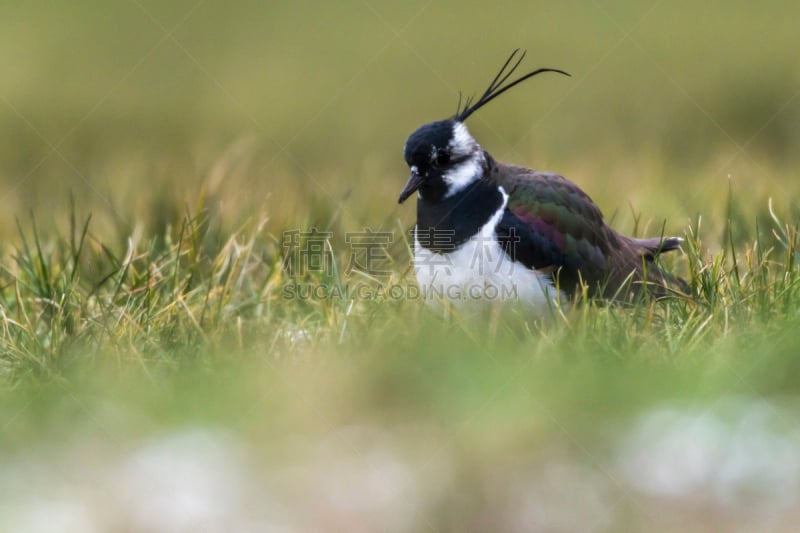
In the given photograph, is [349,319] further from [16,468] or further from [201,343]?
[16,468]

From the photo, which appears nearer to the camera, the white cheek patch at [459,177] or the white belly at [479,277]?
the white belly at [479,277]

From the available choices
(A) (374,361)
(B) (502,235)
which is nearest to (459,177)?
(B) (502,235)

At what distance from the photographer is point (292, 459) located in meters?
3.09

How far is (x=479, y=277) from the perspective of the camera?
4.63 metres

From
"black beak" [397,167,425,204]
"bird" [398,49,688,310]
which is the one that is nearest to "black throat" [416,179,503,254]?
"bird" [398,49,688,310]

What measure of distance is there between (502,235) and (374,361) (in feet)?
4.36

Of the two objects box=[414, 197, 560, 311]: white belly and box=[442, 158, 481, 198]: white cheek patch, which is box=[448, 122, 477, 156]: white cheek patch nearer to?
box=[442, 158, 481, 198]: white cheek patch

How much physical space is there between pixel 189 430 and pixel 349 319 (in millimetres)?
1283

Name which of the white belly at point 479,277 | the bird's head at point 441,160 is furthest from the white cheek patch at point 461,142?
the white belly at point 479,277

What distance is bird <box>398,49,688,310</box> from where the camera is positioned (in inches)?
184

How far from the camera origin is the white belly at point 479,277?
4621 mm

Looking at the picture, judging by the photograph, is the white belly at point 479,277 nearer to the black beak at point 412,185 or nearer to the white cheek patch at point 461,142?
the black beak at point 412,185

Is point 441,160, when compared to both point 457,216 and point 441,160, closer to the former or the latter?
point 441,160

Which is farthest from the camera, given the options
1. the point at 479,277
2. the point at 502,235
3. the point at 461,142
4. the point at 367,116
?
the point at 367,116
